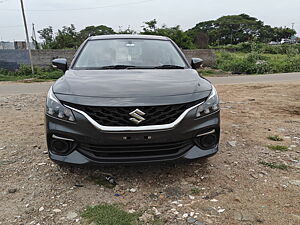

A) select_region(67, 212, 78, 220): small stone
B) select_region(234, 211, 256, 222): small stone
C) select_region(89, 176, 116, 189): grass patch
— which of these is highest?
select_region(89, 176, 116, 189): grass patch

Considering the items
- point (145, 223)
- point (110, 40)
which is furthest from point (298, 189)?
point (110, 40)

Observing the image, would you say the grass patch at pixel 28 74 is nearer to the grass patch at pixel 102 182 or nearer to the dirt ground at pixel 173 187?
the dirt ground at pixel 173 187

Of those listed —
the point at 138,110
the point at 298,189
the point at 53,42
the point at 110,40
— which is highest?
the point at 53,42

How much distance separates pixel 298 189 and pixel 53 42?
952 inches

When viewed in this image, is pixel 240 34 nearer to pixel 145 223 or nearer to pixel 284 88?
pixel 284 88

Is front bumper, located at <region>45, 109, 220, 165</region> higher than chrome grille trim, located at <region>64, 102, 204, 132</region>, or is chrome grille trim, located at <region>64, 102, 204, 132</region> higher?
chrome grille trim, located at <region>64, 102, 204, 132</region>

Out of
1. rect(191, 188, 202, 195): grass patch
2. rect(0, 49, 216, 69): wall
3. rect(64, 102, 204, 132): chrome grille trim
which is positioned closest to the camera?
rect(64, 102, 204, 132): chrome grille trim

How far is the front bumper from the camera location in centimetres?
227

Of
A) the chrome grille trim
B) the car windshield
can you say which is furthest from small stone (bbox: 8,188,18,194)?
the car windshield

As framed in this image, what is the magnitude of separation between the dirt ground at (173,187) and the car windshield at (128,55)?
1197 millimetres

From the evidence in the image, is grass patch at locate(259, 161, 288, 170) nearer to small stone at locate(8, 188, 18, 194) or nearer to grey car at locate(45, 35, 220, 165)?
grey car at locate(45, 35, 220, 165)

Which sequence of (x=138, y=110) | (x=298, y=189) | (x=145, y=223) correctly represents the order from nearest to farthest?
1. (x=145, y=223)
2. (x=138, y=110)
3. (x=298, y=189)

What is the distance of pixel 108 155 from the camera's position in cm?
238

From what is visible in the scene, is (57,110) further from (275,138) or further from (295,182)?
(275,138)
